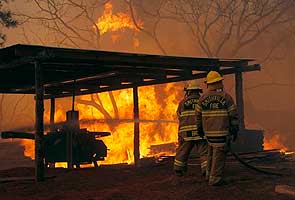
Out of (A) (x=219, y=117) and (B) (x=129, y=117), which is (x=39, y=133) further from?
(B) (x=129, y=117)

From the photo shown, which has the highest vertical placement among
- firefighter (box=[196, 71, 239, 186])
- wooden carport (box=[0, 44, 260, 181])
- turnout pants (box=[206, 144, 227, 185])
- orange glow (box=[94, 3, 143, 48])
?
orange glow (box=[94, 3, 143, 48])

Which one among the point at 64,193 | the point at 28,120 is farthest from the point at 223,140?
the point at 28,120

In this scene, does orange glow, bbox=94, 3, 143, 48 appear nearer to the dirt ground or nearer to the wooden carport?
the wooden carport

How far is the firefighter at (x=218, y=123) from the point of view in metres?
7.20

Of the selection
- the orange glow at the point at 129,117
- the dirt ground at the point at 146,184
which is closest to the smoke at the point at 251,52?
the orange glow at the point at 129,117

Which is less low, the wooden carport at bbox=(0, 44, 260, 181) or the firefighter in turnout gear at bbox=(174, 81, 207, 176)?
the wooden carport at bbox=(0, 44, 260, 181)

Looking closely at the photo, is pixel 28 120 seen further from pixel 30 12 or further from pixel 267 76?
pixel 267 76

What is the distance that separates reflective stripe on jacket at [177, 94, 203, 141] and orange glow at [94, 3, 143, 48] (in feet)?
72.2

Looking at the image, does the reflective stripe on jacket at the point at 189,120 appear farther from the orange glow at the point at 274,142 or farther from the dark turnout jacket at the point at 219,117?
the orange glow at the point at 274,142

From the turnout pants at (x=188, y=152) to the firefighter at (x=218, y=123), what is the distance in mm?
651

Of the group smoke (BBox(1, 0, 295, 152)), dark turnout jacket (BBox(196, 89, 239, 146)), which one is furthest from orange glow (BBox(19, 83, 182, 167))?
dark turnout jacket (BBox(196, 89, 239, 146))

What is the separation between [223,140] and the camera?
23.7ft

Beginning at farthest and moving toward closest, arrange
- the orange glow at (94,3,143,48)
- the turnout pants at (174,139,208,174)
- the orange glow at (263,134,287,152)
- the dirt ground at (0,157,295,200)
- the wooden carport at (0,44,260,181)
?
the orange glow at (94,3,143,48)
the orange glow at (263,134,287,152)
the wooden carport at (0,44,260,181)
the turnout pants at (174,139,208,174)
the dirt ground at (0,157,295,200)

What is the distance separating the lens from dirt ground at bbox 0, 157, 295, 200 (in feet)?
22.6
